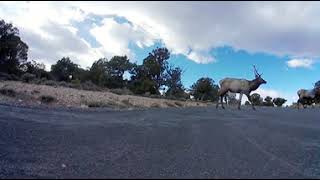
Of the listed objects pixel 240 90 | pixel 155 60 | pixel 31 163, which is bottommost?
pixel 31 163

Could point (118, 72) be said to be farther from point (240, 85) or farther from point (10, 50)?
point (240, 85)

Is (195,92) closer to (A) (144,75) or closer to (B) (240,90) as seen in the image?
(A) (144,75)

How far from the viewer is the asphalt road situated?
8.72 m

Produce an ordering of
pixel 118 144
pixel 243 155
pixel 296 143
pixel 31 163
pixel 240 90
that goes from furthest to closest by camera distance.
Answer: pixel 240 90 < pixel 296 143 < pixel 118 144 < pixel 243 155 < pixel 31 163

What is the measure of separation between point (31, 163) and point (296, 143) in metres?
6.22

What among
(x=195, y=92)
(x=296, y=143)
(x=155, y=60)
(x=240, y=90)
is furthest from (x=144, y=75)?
(x=296, y=143)

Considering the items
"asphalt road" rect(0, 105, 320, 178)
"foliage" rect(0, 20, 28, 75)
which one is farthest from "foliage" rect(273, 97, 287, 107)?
"asphalt road" rect(0, 105, 320, 178)

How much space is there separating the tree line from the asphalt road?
54.8 meters

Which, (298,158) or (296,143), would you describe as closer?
(298,158)

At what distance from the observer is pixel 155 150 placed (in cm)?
1109

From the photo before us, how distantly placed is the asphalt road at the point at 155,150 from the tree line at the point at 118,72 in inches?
2158

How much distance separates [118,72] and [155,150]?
96.2 meters

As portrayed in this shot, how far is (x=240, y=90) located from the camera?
32.5m

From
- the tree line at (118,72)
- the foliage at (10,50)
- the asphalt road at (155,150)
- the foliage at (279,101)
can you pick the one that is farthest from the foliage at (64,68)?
the asphalt road at (155,150)
